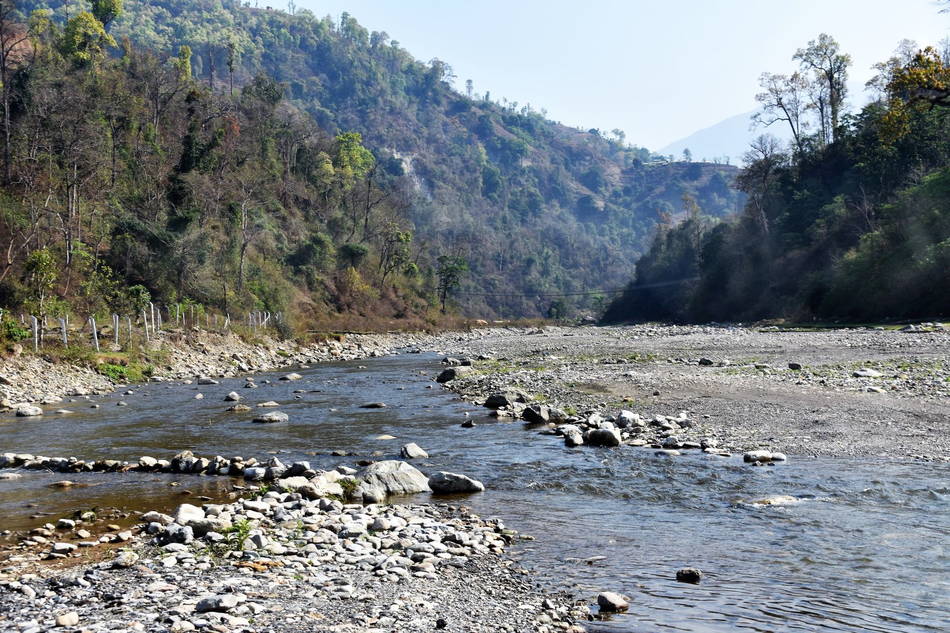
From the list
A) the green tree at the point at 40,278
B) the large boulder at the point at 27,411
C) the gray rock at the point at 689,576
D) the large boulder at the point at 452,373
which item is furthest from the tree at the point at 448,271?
the gray rock at the point at 689,576

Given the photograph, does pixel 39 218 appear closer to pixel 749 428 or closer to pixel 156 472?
pixel 156 472

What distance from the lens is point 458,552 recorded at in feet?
24.7

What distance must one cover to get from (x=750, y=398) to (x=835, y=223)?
5660 centimetres

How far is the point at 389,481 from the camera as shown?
1059 cm

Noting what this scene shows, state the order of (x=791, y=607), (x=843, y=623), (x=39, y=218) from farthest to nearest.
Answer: (x=39, y=218), (x=791, y=607), (x=843, y=623)

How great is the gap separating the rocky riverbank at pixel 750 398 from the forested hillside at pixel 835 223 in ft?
60.2

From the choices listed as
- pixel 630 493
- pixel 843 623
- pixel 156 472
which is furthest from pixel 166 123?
pixel 843 623

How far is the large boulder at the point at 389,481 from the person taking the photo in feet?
33.3

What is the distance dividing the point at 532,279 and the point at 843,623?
170m

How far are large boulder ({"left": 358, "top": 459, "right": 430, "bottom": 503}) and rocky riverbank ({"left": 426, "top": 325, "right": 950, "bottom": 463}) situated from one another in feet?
13.2

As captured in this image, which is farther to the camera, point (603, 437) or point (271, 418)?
point (271, 418)

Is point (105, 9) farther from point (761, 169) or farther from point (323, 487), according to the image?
point (323, 487)

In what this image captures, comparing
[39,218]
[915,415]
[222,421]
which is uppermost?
[39,218]

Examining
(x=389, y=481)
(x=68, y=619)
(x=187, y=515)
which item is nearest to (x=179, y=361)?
(x=389, y=481)
